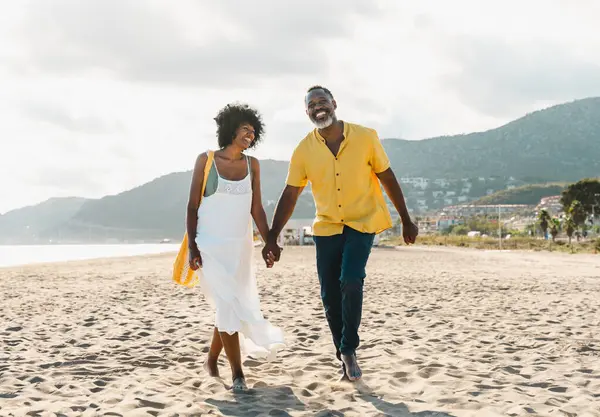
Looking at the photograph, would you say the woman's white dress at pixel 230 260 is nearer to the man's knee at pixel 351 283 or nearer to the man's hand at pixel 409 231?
the man's knee at pixel 351 283

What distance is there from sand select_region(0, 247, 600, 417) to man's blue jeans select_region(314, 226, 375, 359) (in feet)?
1.14

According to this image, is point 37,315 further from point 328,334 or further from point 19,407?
point 19,407

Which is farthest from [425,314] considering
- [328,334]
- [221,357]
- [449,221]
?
[449,221]

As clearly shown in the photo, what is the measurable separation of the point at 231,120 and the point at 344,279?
129cm

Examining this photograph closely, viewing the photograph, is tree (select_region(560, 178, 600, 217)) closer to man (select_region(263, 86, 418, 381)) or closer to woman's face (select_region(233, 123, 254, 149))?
man (select_region(263, 86, 418, 381))

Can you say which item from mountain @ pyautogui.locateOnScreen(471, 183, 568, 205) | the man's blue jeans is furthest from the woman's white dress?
mountain @ pyautogui.locateOnScreen(471, 183, 568, 205)

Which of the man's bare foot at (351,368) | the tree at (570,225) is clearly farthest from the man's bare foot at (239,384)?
the tree at (570,225)

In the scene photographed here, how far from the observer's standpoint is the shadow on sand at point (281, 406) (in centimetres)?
357

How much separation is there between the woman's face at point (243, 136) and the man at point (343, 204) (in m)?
0.35

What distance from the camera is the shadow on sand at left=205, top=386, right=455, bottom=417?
357 centimetres

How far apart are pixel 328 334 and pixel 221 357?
4.89 ft

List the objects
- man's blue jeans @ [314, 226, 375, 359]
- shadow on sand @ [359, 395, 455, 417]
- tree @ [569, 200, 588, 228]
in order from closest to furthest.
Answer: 1. shadow on sand @ [359, 395, 455, 417]
2. man's blue jeans @ [314, 226, 375, 359]
3. tree @ [569, 200, 588, 228]

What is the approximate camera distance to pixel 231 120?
14.1ft

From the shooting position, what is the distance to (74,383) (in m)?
4.41
